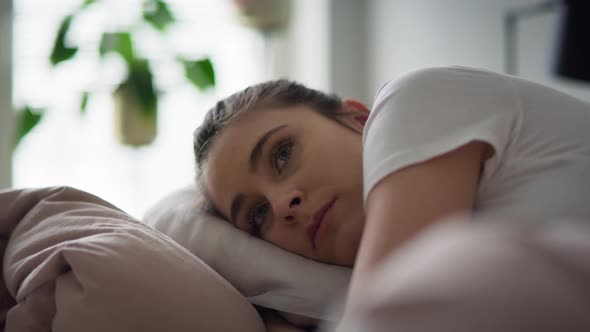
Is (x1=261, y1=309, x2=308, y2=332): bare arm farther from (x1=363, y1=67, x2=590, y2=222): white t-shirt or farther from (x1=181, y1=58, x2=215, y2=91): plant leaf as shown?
(x1=181, y1=58, x2=215, y2=91): plant leaf

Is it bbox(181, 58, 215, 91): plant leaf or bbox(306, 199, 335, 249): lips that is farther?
bbox(181, 58, 215, 91): plant leaf

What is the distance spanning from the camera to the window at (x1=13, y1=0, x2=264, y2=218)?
280 cm

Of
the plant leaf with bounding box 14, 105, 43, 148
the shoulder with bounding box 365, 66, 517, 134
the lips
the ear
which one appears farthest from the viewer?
the plant leaf with bounding box 14, 105, 43, 148

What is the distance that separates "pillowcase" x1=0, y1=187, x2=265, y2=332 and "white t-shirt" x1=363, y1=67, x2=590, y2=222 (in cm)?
23

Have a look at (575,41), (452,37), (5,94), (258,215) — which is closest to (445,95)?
(575,41)

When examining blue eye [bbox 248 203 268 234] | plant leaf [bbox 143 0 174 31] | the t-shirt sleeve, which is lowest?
blue eye [bbox 248 203 268 234]

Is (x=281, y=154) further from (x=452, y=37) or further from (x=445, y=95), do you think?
(x=452, y=37)

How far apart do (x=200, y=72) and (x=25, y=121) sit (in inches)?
30.0

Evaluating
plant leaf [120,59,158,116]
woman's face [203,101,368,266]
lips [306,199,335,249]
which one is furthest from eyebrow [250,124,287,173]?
plant leaf [120,59,158,116]

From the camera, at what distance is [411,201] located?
562mm

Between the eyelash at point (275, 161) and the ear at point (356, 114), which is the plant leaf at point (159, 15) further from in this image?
the eyelash at point (275, 161)

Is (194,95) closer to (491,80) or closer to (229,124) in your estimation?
(229,124)

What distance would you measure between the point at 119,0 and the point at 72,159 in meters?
0.78

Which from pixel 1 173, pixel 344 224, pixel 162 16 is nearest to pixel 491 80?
pixel 344 224
